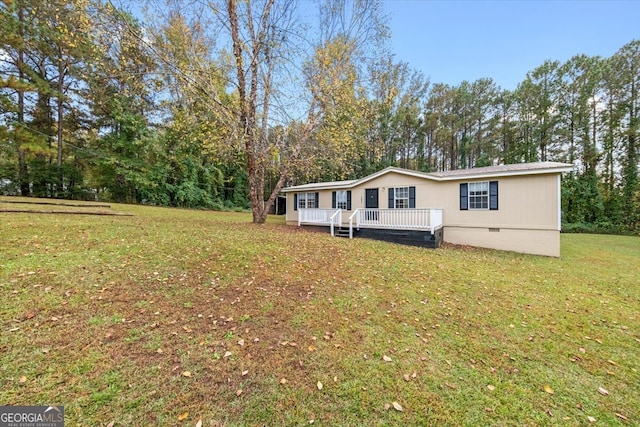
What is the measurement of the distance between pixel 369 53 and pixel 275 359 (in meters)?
13.3

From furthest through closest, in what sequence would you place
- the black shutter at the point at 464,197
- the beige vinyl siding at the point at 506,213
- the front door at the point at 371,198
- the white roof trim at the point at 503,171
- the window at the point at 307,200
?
the window at the point at 307,200
the front door at the point at 371,198
the black shutter at the point at 464,197
the beige vinyl siding at the point at 506,213
the white roof trim at the point at 503,171

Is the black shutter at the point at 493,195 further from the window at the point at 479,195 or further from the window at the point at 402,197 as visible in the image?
the window at the point at 402,197

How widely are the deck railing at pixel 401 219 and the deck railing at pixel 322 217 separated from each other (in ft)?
3.26

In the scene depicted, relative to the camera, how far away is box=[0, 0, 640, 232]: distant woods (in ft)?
33.8

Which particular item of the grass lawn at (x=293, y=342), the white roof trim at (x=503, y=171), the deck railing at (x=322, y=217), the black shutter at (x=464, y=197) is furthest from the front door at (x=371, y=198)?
the grass lawn at (x=293, y=342)

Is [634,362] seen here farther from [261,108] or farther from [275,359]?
[261,108]

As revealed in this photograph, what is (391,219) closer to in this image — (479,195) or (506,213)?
(479,195)

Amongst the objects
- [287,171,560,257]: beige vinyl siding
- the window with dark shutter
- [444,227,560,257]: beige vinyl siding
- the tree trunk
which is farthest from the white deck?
the tree trunk

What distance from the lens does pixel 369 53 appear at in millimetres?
12148

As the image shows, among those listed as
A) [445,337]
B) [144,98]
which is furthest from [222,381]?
[144,98]

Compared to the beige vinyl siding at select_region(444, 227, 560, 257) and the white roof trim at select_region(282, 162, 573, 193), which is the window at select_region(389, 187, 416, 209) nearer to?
the white roof trim at select_region(282, 162, 573, 193)

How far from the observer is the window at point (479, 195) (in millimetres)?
10617

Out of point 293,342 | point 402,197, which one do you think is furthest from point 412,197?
point 293,342

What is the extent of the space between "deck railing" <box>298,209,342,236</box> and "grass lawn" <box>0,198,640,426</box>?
598cm
